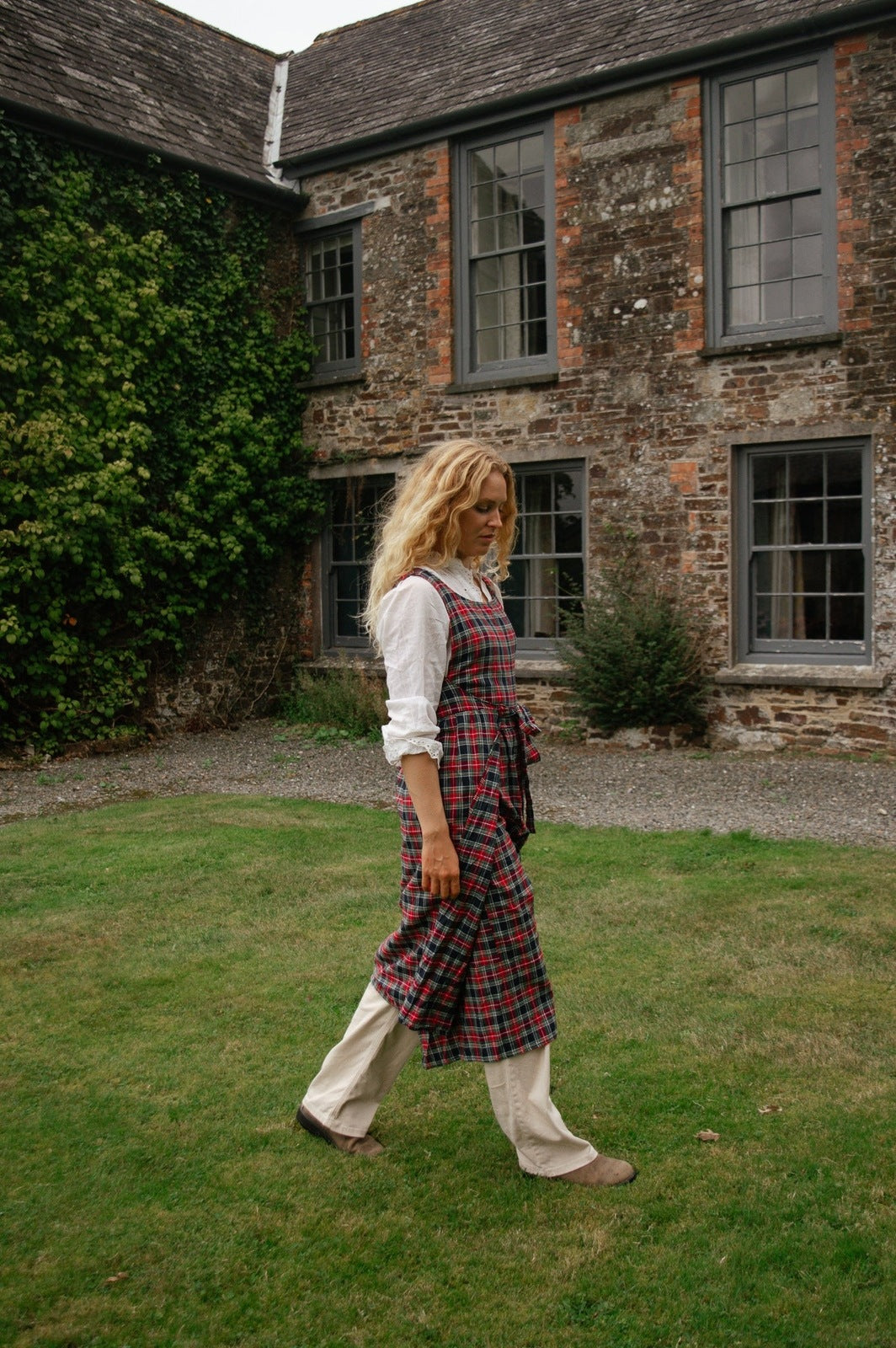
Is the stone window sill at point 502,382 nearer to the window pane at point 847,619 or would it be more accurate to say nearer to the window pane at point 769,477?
the window pane at point 769,477

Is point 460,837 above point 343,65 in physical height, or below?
below

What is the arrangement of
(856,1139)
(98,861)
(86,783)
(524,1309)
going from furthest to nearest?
1. (86,783)
2. (98,861)
3. (856,1139)
4. (524,1309)

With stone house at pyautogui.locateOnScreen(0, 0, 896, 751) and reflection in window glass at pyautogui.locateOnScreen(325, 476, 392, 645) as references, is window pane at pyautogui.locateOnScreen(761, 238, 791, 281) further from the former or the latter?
reflection in window glass at pyautogui.locateOnScreen(325, 476, 392, 645)

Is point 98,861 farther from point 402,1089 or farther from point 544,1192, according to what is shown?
point 544,1192

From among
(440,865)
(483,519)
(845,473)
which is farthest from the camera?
(845,473)

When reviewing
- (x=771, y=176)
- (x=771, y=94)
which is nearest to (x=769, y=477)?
(x=771, y=176)

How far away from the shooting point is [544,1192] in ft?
10.5

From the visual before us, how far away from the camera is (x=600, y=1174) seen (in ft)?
10.6

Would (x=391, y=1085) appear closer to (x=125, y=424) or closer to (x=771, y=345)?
(x=771, y=345)

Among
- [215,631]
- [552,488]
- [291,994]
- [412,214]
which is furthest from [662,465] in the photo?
[291,994]

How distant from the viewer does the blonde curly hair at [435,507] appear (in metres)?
3.30

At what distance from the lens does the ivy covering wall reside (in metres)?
11.0

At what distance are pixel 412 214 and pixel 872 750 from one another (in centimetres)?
746

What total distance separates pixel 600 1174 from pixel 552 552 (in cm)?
941
